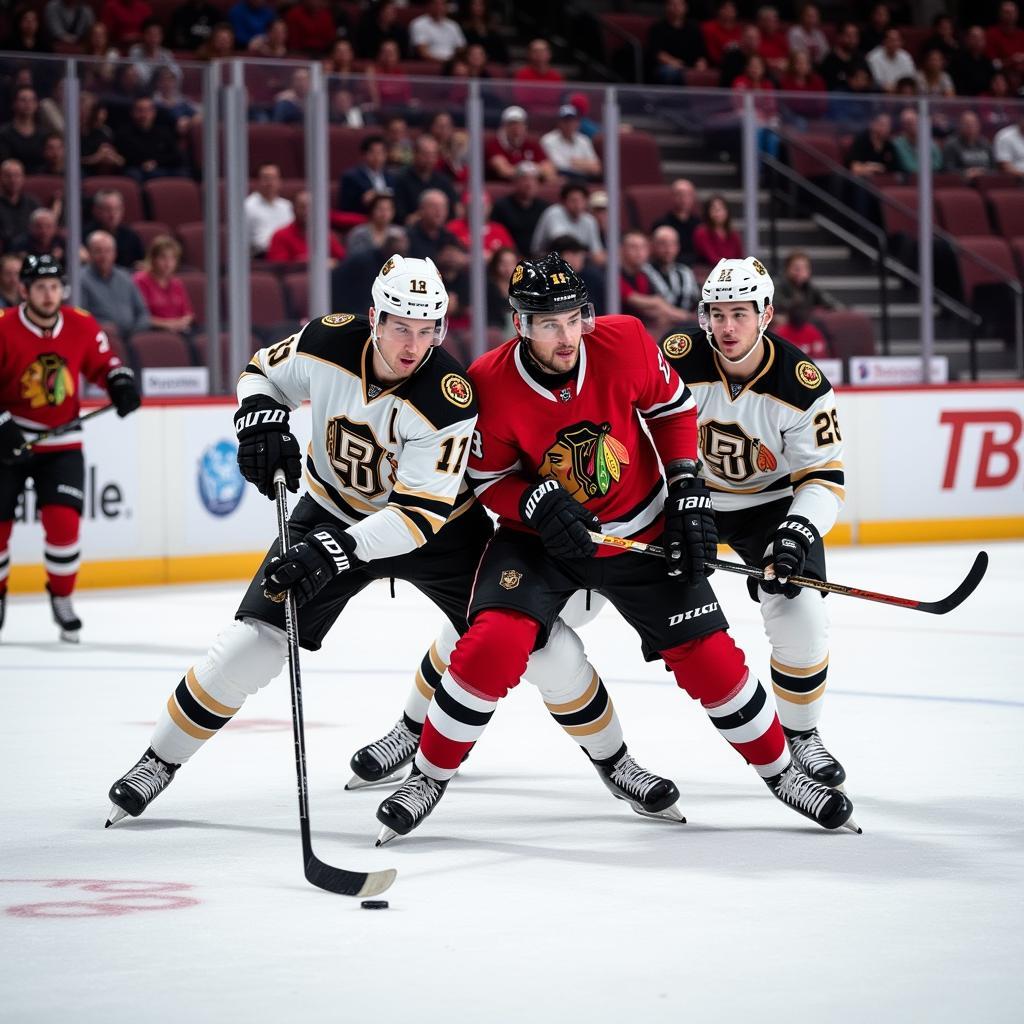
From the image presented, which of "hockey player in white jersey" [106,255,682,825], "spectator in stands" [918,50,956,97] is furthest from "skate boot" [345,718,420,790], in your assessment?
"spectator in stands" [918,50,956,97]

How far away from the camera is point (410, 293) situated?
3654 mm

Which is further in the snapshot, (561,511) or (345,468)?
(345,468)

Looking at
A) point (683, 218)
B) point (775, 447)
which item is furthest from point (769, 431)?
point (683, 218)

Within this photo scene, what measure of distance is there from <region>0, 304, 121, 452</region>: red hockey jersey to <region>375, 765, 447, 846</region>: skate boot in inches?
143

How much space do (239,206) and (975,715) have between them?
15.7 feet

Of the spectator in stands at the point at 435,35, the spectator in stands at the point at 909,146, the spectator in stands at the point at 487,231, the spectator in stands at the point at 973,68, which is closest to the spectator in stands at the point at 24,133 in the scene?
the spectator in stands at the point at 487,231

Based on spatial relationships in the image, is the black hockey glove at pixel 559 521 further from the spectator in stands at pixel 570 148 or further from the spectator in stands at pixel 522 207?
the spectator in stands at pixel 570 148

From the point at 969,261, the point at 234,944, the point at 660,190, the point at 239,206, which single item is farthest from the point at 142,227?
the point at 234,944

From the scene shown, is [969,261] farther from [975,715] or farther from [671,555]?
[671,555]

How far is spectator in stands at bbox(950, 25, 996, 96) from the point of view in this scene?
43.2ft

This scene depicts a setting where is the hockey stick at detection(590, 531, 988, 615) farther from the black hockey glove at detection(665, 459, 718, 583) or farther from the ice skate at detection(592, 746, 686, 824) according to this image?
the ice skate at detection(592, 746, 686, 824)

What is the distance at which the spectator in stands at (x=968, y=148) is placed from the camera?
1015cm

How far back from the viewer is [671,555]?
3.70 metres

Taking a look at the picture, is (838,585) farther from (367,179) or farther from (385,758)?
(367,179)
